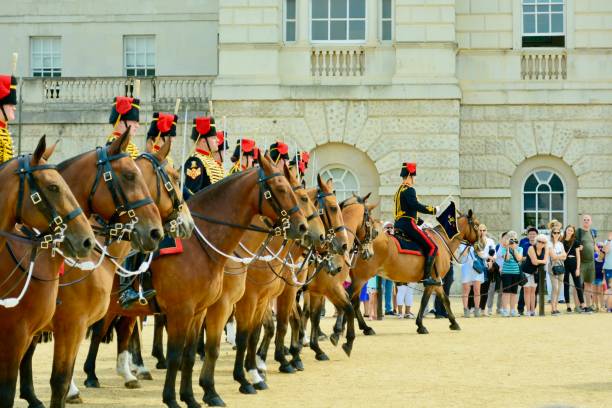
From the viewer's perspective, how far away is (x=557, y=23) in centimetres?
3291

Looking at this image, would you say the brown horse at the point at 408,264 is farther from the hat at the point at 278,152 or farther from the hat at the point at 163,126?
the hat at the point at 163,126

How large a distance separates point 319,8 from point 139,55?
610cm

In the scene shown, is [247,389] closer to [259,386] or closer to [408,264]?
[259,386]

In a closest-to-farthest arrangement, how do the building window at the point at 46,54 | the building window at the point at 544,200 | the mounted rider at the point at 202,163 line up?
the mounted rider at the point at 202,163 < the building window at the point at 544,200 < the building window at the point at 46,54

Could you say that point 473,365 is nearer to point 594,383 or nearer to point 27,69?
point 594,383

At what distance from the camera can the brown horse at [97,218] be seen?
33.6 feet

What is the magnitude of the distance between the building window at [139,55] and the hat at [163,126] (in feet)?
70.2

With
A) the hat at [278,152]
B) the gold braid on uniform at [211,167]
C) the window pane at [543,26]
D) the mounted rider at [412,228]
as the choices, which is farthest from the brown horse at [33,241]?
the window pane at [543,26]

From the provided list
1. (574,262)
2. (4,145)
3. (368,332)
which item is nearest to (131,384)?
(4,145)

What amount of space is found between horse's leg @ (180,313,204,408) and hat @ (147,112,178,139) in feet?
8.48

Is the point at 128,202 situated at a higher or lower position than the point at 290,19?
lower

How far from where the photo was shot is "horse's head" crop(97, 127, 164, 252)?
10.2 metres

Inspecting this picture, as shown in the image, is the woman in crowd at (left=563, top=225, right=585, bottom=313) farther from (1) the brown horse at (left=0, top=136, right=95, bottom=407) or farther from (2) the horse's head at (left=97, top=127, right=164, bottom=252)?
(1) the brown horse at (left=0, top=136, right=95, bottom=407)

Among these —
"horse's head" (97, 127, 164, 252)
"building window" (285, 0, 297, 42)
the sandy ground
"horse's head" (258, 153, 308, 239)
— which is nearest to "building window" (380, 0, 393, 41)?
"building window" (285, 0, 297, 42)
